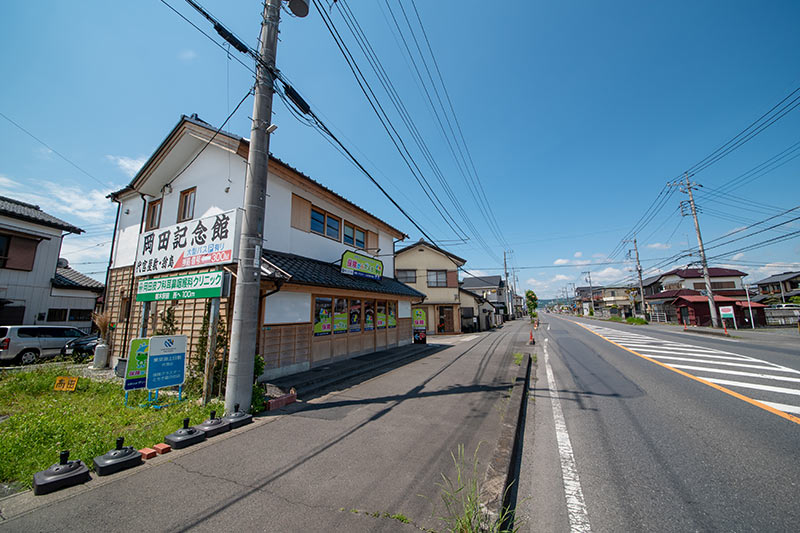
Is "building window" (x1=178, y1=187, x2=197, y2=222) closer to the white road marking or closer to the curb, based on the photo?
the curb

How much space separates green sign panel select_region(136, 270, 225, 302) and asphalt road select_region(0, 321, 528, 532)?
9.82 ft

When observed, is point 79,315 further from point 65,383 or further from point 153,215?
point 65,383

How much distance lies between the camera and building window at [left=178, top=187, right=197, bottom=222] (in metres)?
9.00

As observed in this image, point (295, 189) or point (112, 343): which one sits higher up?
point (295, 189)

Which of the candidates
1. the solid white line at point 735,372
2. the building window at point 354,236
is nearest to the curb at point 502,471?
the solid white line at point 735,372

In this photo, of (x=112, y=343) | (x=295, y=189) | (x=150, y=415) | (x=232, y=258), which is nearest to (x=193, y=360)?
(x=150, y=415)

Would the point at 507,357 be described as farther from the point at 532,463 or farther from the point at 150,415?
the point at 150,415

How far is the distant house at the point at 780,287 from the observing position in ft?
104

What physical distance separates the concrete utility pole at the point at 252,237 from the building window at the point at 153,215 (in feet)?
23.5

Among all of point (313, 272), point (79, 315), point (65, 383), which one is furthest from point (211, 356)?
point (79, 315)

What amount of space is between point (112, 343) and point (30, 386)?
374 cm

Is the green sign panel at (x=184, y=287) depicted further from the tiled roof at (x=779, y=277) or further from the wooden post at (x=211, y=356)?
the tiled roof at (x=779, y=277)

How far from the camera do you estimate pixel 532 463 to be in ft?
12.4

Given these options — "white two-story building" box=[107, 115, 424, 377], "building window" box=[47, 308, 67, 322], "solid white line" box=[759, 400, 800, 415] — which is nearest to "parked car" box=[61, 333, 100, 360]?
"white two-story building" box=[107, 115, 424, 377]
